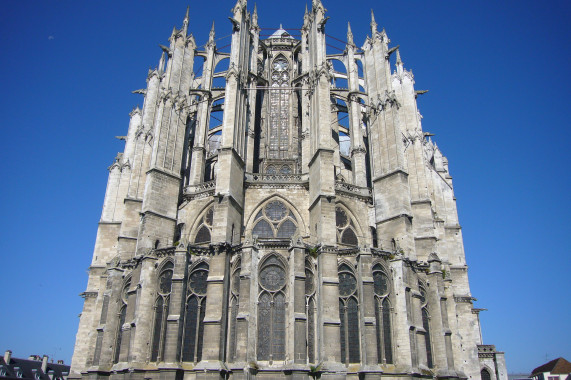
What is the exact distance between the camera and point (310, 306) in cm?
1936

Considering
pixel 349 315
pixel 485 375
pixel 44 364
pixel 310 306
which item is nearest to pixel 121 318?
pixel 310 306

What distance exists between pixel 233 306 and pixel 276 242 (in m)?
3.29

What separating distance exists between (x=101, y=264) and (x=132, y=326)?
7.22 meters

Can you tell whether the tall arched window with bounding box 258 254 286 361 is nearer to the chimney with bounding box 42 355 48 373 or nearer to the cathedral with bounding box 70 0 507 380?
the cathedral with bounding box 70 0 507 380

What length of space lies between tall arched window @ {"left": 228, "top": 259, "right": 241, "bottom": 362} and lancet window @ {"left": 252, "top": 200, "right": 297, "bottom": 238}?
326 cm

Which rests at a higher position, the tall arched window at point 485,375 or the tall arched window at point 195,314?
the tall arched window at point 195,314

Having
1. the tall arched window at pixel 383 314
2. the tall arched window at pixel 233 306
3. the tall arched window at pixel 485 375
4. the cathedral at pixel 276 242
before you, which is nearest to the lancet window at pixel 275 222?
the cathedral at pixel 276 242

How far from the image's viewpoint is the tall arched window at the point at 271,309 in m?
18.6

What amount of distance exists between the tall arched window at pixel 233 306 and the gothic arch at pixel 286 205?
3255mm

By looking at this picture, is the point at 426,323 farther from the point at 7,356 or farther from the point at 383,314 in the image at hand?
the point at 7,356

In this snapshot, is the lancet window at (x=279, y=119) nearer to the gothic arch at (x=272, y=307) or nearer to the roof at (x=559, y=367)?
the gothic arch at (x=272, y=307)

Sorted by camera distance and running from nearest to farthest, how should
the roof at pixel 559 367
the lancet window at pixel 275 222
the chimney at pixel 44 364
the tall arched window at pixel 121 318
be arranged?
the tall arched window at pixel 121 318, the lancet window at pixel 275 222, the chimney at pixel 44 364, the roof at pixel 559 367

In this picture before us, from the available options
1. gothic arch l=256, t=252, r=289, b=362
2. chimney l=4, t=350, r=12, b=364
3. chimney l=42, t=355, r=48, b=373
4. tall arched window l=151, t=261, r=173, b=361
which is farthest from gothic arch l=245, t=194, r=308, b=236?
chimney l=42, t=355, r=48, b=373

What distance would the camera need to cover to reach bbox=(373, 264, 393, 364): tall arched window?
760 inches
